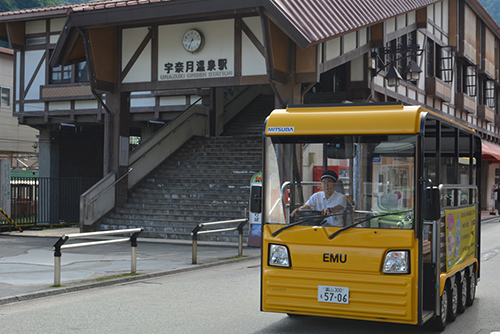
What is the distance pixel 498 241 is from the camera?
790 inches

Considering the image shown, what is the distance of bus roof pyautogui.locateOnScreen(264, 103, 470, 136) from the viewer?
6.87 meters

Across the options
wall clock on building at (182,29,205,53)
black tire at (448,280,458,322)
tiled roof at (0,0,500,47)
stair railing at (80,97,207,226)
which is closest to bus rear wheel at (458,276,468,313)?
black tire at (448,280,458,322)

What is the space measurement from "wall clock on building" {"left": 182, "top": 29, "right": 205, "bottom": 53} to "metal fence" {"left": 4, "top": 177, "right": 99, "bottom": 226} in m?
7.43

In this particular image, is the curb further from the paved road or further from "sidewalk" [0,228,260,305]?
the paved road

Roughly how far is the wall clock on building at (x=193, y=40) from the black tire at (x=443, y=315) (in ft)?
46.1

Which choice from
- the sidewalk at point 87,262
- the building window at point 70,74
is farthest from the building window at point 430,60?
the sidewalk at point 87,262

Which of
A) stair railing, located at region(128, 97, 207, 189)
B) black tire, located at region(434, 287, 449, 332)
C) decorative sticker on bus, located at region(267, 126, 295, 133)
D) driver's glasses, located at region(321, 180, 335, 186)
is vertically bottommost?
black tire, located at region(434, 287, 449, 332)

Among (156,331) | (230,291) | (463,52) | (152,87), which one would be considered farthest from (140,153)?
(463,52)

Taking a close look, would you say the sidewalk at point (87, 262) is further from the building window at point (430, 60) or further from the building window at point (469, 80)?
the building window at point (469, 80)

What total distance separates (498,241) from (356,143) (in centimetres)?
1468

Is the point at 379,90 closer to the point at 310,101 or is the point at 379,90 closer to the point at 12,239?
the point at 310,101

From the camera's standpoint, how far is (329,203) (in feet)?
23.6

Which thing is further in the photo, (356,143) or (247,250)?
(247,250)

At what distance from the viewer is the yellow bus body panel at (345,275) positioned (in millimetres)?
6598
